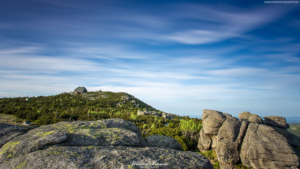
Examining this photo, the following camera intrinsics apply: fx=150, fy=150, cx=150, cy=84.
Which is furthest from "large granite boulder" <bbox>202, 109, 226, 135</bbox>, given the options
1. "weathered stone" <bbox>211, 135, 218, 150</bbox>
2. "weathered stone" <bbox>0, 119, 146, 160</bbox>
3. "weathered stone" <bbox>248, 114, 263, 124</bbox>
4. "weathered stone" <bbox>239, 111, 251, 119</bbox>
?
"weathered stone" <bbox>0, 119, 146, 160</bbox>

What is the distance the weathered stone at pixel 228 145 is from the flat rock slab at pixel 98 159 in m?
8.44

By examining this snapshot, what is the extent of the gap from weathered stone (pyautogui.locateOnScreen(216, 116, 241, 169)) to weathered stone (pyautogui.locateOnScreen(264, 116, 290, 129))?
416 cm

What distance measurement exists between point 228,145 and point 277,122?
660 centimetres

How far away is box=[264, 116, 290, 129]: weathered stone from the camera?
13.8 metres

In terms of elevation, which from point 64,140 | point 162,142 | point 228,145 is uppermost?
point 64,140

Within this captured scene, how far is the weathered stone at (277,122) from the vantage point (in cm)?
1383

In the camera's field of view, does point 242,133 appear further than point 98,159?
Yes

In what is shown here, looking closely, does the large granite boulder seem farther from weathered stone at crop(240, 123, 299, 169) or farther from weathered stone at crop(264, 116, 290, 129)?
weathered stone at crop(264, 116, 290, 129)

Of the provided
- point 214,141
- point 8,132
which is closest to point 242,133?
point 214,141

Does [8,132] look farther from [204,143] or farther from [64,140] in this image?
[204,143]

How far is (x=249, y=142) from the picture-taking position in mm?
10742

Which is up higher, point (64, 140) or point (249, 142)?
point (64, 140)

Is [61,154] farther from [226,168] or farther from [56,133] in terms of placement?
[226,168]

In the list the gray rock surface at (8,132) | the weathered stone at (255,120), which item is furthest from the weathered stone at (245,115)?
the gray rock surface at (8,132)
